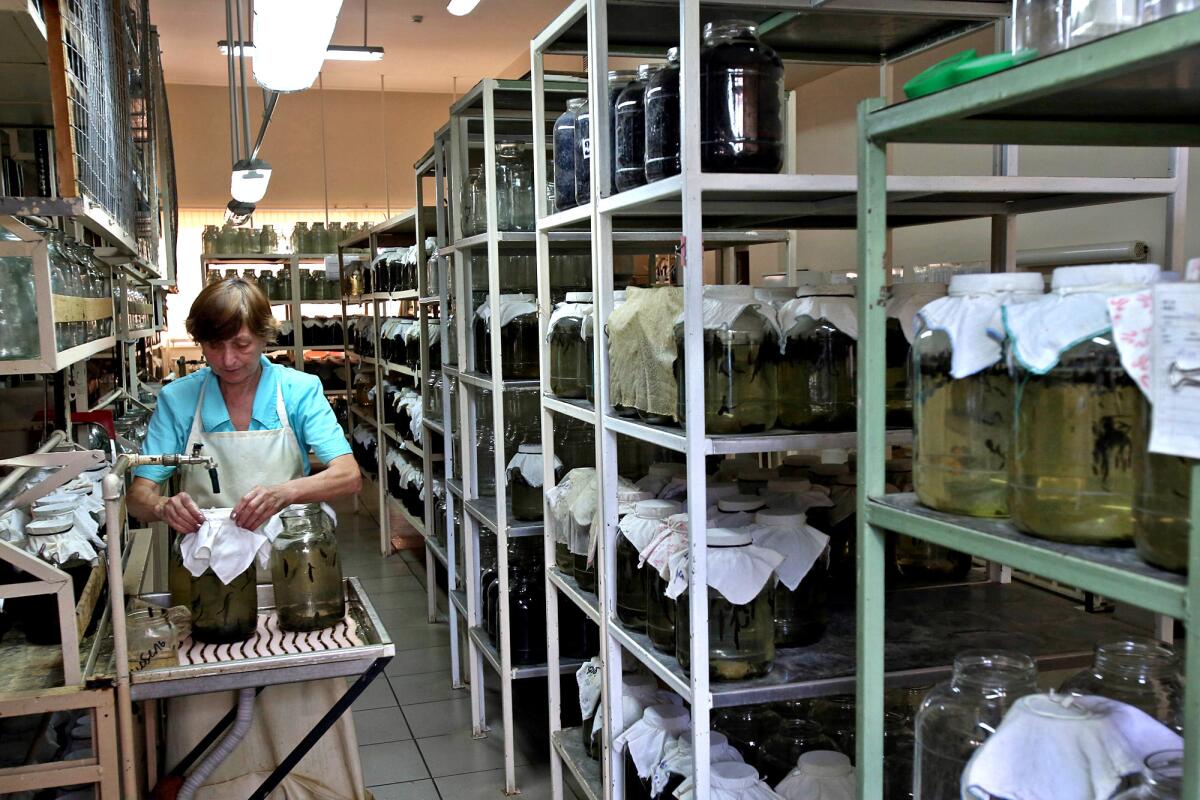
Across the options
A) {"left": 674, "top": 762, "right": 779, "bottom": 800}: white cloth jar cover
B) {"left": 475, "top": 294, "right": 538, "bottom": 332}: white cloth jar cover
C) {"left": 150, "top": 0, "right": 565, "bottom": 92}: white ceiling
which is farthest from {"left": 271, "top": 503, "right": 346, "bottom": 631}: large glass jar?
{"left": 150, "top": 0, "right": 565, "bottom": 92}: white ceiling

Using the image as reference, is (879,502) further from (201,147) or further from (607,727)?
(201,147)

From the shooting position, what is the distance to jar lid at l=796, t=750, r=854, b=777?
6.28 feet

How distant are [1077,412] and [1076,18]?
452mm

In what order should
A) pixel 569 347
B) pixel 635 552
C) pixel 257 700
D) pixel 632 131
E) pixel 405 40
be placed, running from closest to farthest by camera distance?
pixel 632 131
pixel 635 552
pixel 257 700
pixel 569 347
pixel 405 40

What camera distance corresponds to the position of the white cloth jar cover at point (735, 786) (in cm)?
192

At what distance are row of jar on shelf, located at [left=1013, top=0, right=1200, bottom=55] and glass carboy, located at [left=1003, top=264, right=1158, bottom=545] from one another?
0.82 ft

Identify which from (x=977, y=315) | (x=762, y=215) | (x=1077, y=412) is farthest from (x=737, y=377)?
(x=1077, y=412)

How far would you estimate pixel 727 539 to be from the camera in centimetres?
190

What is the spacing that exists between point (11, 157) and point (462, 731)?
250 cm

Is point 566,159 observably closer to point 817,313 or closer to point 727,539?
point 817,313

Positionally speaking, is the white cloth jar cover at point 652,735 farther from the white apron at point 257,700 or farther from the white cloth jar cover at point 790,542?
the white apron at point 257,700

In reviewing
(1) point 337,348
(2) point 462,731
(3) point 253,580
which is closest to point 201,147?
(1) point 337,348

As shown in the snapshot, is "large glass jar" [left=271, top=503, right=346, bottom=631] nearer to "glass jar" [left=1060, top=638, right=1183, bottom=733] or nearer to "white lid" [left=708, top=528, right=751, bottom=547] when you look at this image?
"white lid" [left=708, top=528, right=751, bottom=547]

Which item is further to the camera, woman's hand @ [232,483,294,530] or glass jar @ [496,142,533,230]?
glass jar @ [496,142,533,230]
